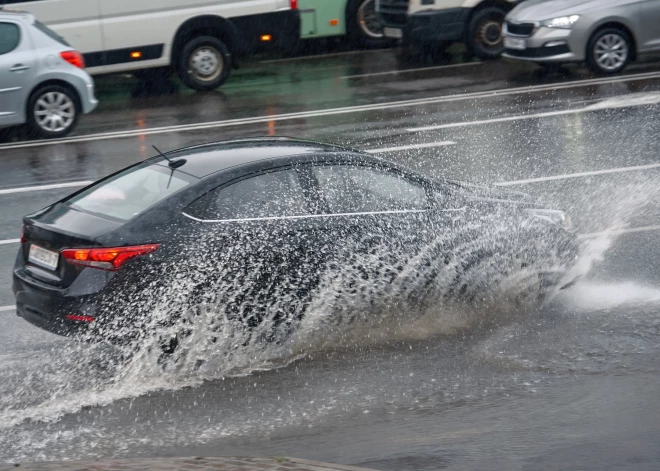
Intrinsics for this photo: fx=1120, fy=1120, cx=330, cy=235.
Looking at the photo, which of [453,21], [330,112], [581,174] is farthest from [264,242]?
[453,21]

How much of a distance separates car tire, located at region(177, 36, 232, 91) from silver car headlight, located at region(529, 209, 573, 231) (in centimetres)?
1091

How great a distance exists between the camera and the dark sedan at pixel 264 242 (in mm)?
6762

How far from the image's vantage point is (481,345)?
24.5 feet

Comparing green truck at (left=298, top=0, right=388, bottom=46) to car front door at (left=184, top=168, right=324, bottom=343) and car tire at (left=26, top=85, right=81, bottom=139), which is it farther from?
car front door at (left=184, top=168, right=324, bottom=343)

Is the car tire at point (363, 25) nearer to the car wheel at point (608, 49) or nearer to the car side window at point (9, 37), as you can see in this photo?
the car wheel at point (608, 49)

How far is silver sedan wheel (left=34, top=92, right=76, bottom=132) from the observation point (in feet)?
50.2

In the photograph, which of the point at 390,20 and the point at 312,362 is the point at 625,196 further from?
the point at 390,20

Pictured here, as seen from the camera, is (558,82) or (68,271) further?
(558,82)

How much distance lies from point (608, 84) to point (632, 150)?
4.57m

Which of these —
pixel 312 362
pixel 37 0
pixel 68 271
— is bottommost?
pixel 312 362

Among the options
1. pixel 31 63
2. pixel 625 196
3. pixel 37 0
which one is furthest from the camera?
pixel 37 0

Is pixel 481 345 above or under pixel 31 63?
under

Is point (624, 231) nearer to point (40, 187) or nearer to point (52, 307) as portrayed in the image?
point (52, 307)

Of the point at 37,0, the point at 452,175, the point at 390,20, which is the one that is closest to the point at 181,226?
the point at 452,175
